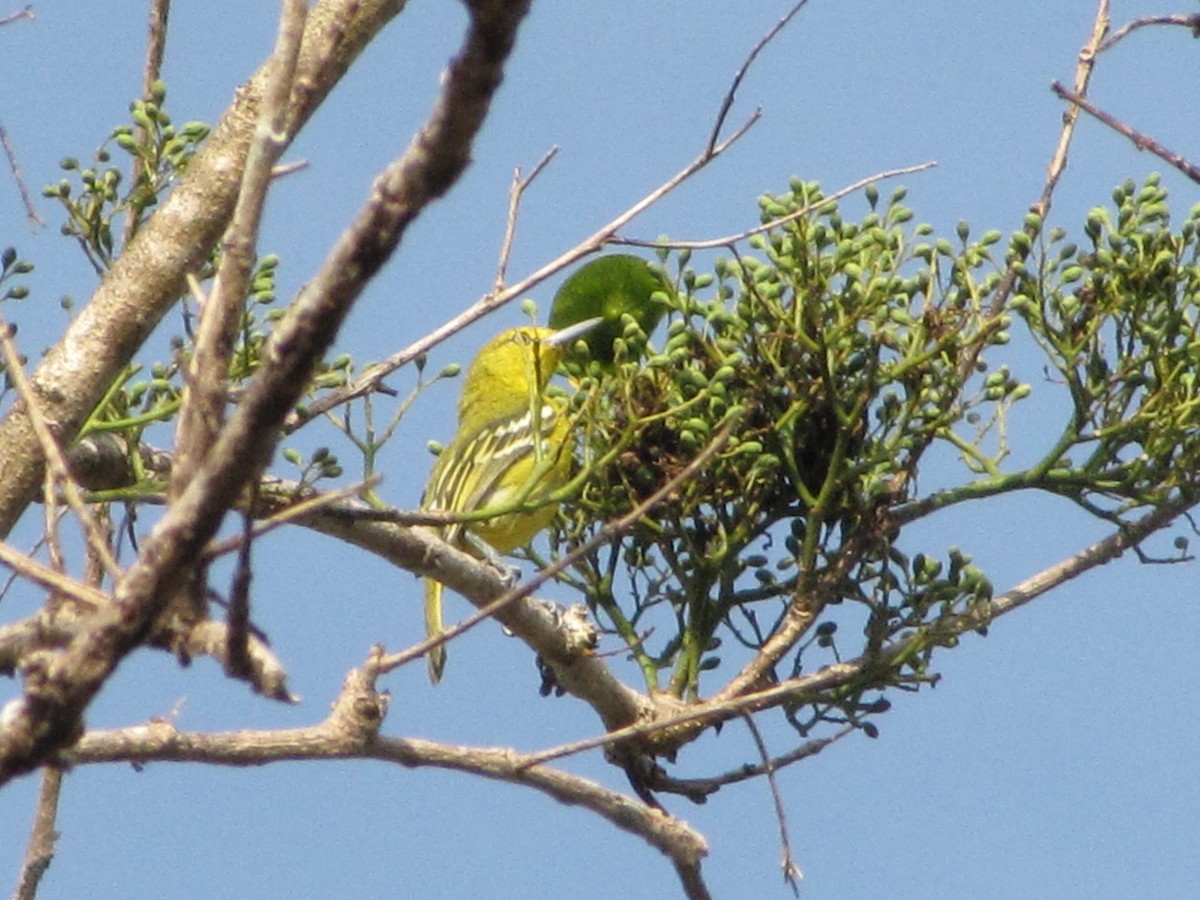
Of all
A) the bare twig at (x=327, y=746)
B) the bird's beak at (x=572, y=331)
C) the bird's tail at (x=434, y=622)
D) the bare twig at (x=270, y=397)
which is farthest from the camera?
the bird's tail at (x=434, y=622)

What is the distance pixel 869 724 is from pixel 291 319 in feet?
7.97

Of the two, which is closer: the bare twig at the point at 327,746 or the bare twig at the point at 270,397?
the bare twig at the point at 270,397

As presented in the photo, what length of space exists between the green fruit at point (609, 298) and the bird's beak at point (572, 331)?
0.06 feet

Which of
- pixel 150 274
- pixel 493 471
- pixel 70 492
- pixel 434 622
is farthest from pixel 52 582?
pixel 493 471

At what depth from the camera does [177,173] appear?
3.34 m

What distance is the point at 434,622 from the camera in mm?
4672

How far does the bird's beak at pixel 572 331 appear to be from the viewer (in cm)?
364

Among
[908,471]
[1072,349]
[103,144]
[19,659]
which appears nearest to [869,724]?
[908,471]

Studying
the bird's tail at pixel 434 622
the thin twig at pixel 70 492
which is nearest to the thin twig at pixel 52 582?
the thin twig at pixel 70 492

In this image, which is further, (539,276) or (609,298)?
(609,298)

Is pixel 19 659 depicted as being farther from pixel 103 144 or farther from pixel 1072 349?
pixel 1072 349

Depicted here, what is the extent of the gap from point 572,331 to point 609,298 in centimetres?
18

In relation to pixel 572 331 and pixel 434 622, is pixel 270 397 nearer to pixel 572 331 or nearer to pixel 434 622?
pixel 572 331

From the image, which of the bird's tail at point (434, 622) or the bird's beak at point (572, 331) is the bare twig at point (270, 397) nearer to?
the bird's beak at point (572, 331)
